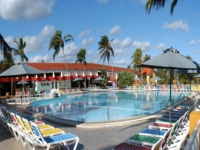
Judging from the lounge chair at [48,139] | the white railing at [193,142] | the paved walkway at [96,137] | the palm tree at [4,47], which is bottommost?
the paved walkway at [96,137]

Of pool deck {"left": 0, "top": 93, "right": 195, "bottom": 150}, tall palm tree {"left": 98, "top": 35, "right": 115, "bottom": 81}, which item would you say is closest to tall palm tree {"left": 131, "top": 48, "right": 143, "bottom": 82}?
tall palm tree {"left": 98, "top": 35, "right": 115, "bottom": 81}

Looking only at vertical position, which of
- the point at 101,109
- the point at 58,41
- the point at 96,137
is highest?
the point at 58,41

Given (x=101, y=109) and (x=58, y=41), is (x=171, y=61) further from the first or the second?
(x=58, y=41)

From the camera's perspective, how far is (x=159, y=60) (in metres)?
6.64

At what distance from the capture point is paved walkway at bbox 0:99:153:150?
5887 mm

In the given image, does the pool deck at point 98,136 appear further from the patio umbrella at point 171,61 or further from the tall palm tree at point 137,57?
the tall palm tree at point 137,57

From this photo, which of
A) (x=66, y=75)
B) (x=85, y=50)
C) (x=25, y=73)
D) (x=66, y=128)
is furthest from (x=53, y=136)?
(x=85, y=50)

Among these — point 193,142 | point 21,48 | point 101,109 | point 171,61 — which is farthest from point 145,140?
point 21,48

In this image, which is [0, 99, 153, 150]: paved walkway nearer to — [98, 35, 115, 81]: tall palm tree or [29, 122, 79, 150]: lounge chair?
[29, 122, 79, 150]: lounge chair

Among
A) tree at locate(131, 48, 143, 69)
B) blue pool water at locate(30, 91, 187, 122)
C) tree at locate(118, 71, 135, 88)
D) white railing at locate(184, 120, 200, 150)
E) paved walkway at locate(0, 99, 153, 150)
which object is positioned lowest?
blue pool water at locate(30, 91, 187, 122)

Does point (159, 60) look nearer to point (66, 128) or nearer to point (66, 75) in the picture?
point (66, 128)

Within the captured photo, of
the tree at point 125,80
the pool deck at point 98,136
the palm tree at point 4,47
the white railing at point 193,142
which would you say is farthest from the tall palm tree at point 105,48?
the white railing at point 193,142

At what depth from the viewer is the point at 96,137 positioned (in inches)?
266

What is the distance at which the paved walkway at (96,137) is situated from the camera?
19.3ft
